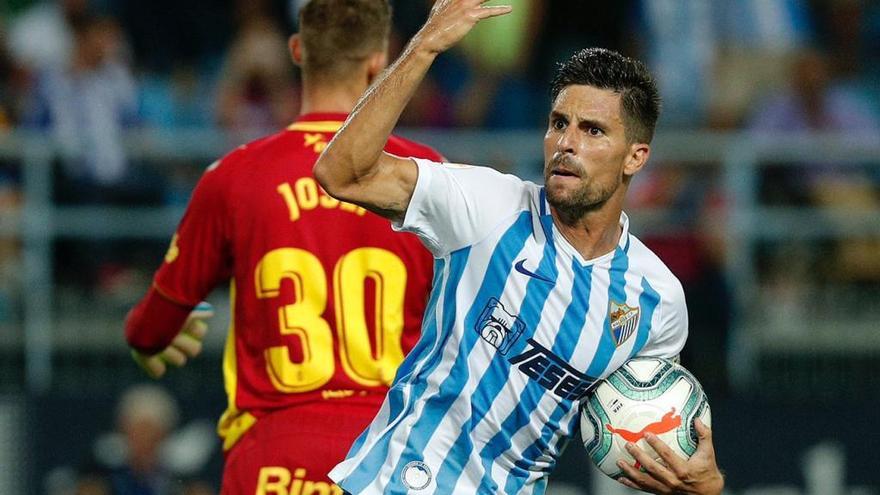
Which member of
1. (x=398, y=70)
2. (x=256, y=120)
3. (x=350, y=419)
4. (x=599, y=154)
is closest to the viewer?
(x=398, y=70)

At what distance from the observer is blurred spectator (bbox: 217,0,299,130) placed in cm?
1070

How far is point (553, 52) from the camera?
1173 centimetres

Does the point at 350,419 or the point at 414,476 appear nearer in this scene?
the point at 414,476

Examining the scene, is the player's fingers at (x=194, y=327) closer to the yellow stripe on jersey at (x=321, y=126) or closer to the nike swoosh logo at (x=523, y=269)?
the yellow stripe on jersey at (x=321, y=126)

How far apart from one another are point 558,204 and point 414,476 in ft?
3.02

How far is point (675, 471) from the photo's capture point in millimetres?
4785

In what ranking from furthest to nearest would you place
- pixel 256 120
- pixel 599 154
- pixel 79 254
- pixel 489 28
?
pixel 489 28 → pixel 256 120 → pixel 79 254 → pixel 599 154

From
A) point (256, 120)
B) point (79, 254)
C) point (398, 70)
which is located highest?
point (398, 70)

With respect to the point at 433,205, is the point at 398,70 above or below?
above

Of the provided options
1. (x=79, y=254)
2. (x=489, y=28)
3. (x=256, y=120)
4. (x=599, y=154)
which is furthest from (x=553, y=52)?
(x=599, y=154)

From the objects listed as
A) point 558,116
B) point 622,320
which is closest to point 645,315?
point 622,320

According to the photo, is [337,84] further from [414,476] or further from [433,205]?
[414,476]

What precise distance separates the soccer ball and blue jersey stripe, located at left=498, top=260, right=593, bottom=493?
0.38 feet

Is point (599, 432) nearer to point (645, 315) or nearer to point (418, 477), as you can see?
point (645, 315)
